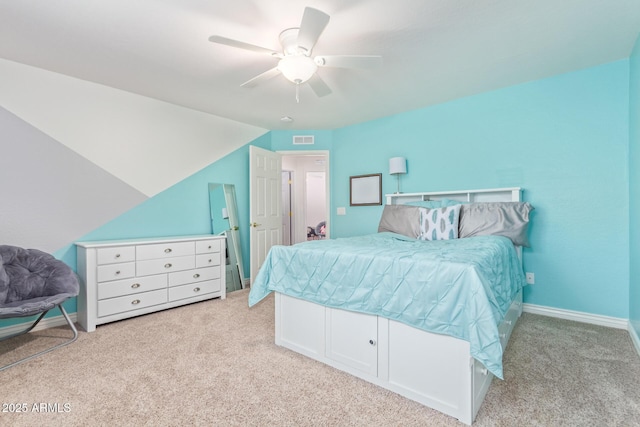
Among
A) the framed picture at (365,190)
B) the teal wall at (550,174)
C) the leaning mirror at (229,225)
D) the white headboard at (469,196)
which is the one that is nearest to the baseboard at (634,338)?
the teal wall at (550,174)

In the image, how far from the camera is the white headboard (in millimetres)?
3055


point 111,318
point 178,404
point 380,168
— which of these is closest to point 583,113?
point 380,168

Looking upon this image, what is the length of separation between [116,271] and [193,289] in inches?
32.2

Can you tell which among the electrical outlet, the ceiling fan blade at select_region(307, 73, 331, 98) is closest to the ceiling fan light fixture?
the ceiling fan blade at select_region(307, 73, 331, 98)

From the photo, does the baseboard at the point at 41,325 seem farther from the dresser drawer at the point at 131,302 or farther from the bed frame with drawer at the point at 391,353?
the bed frame with drawer at the point at 391,353

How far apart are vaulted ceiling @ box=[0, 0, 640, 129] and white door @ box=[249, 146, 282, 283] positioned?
3.78 ft

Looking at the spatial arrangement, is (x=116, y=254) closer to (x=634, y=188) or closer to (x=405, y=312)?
(x=405, y=312)

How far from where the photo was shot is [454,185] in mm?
3557

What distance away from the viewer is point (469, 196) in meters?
3.38

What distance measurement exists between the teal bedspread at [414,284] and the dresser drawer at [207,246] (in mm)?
1459

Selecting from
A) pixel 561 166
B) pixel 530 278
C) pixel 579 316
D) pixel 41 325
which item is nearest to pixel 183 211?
pixel 41 325

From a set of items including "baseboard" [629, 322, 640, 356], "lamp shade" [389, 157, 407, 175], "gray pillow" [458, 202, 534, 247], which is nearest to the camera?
"baseboard" [629, 322, 640, 356]

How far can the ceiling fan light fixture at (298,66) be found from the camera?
81.7 inches

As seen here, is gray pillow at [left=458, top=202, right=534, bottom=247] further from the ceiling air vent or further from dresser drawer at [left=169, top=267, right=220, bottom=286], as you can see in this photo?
dresser drawer at [left=169, top=267, right=220, bottom=286]
